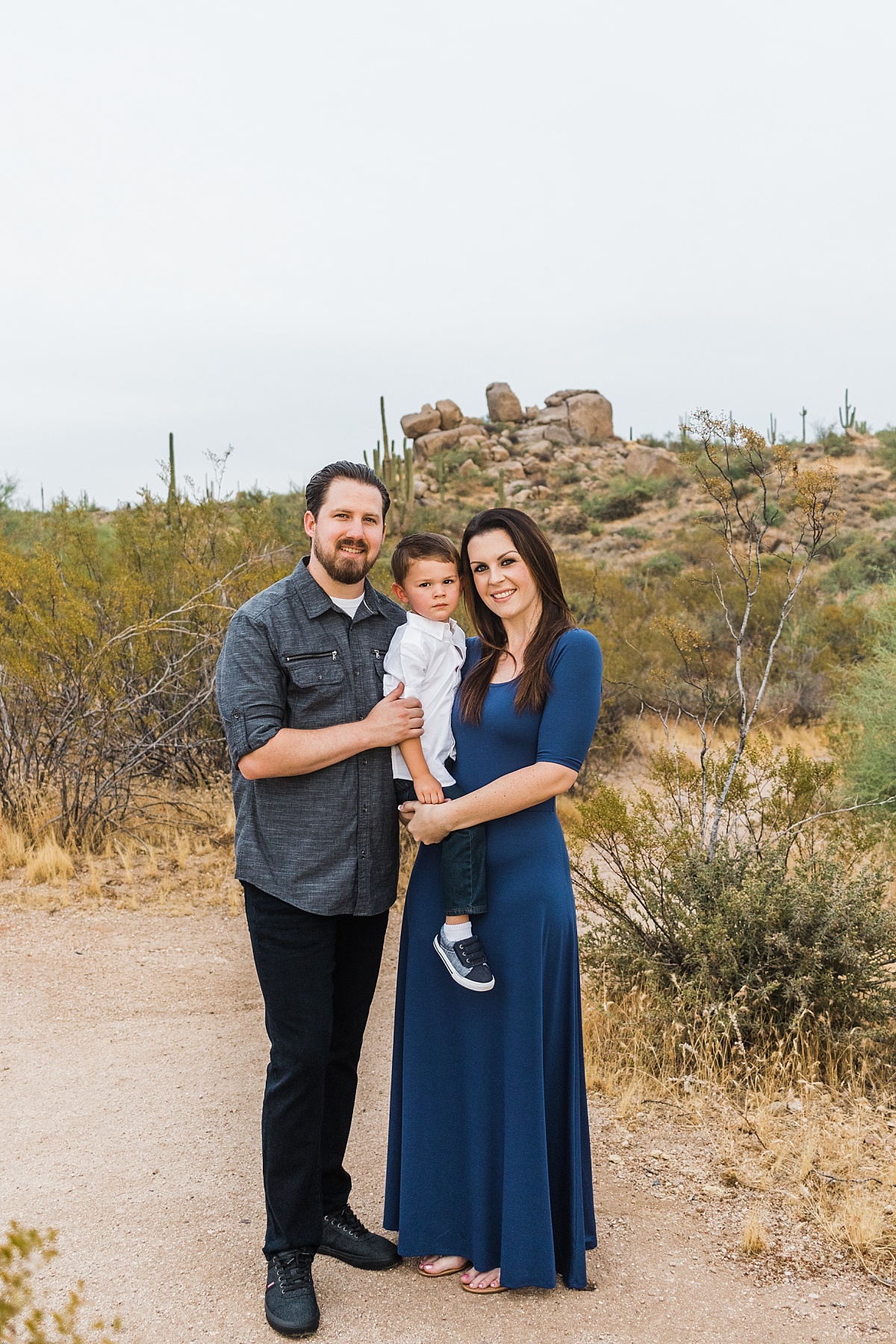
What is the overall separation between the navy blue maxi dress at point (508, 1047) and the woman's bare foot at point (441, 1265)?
0.08ft

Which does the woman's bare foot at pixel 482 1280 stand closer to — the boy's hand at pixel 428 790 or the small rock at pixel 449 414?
the boy's hand at pixel 428 790

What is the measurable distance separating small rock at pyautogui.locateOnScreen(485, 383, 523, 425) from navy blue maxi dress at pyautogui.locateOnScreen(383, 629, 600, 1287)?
4621 centimetres

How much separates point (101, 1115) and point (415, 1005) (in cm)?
204

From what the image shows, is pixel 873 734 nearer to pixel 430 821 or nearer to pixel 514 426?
pixel 430 821

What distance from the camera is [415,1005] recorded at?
3.04 m

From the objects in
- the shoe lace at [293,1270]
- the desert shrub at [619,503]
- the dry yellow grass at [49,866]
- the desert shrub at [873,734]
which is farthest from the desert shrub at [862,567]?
the shoe lace at [293,1270]

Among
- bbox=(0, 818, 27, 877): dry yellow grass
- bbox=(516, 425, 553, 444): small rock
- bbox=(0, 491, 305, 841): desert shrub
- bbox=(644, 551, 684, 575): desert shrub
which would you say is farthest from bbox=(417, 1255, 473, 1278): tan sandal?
bbox=(516, 425, 553, 444): small rock

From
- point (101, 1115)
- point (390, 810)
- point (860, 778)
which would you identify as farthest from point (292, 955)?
point (860, 778)

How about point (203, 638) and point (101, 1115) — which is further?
point (203, 638)

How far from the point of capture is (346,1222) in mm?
3180

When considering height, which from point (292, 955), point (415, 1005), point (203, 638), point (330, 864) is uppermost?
point (203, 638)

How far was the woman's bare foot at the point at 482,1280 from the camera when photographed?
9.73ft

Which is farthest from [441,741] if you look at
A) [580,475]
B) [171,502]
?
[580,475]

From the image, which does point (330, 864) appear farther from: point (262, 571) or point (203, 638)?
point (262, 571)
